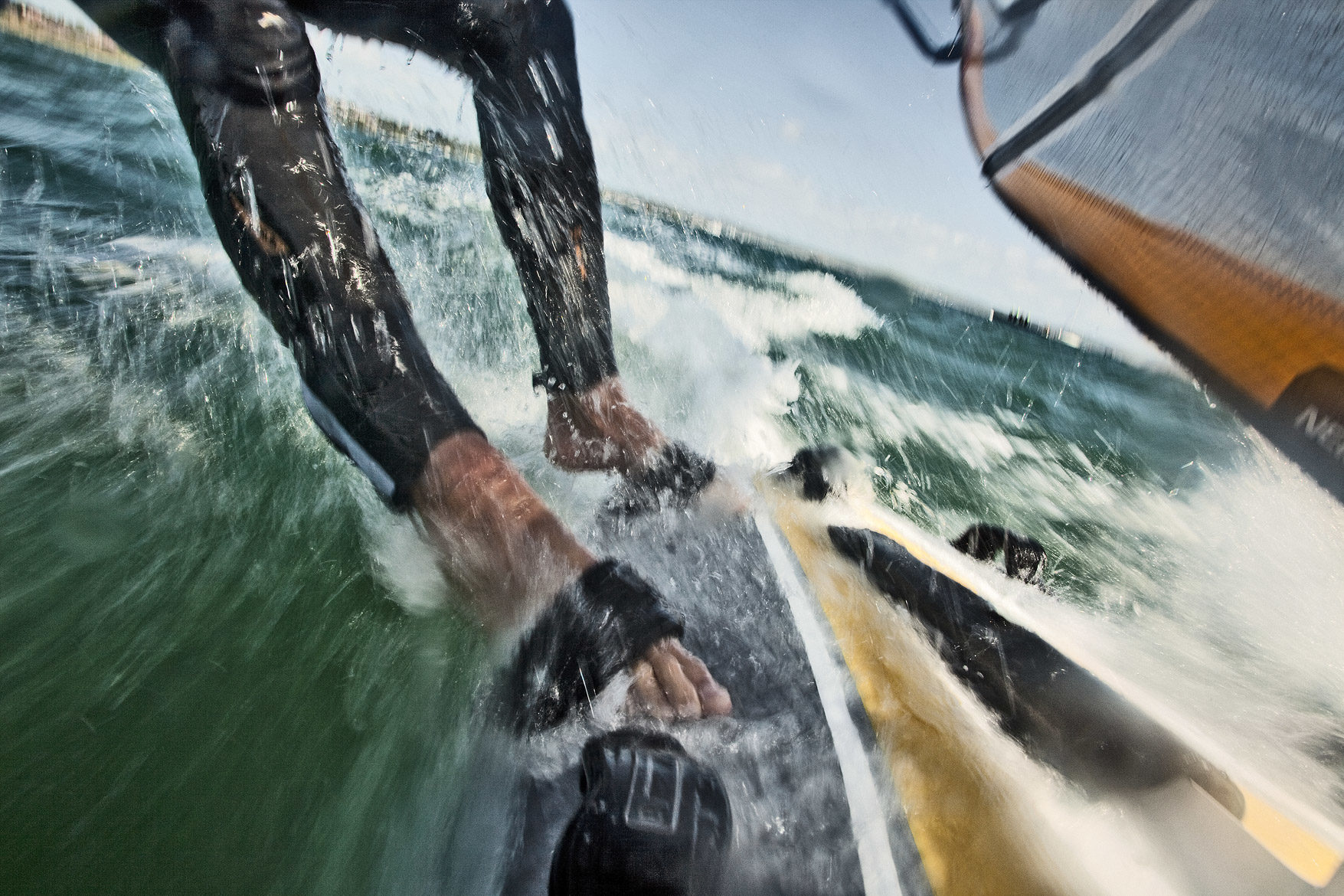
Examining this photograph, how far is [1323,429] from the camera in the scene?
0.88 metres

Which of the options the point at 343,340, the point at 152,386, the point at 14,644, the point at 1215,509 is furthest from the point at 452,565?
the point at 1215,509

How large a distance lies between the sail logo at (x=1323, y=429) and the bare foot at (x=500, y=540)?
905mm

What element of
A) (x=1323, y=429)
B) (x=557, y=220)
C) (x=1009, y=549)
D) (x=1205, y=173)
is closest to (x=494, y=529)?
(x=557, y=220)

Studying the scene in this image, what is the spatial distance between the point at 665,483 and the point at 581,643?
48 centimetres

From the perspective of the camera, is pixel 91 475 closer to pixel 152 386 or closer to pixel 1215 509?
pixel 152 386

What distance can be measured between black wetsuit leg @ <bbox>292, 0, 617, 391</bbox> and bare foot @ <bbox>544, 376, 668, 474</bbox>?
3 centimetres

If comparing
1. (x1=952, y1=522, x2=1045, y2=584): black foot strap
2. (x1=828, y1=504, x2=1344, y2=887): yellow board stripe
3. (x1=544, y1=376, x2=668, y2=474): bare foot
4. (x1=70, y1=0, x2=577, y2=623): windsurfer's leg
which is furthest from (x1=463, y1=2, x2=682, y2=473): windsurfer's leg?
(x1=828, y1=504, x2=1344, y2=887): yellow board stripe

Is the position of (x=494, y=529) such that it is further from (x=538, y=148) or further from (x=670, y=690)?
(x=538, y=148)

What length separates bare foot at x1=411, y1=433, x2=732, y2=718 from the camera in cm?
69

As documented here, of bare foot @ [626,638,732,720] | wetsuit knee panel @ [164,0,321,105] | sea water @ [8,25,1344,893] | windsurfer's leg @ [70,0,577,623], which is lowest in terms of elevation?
sea water @ [8,25,1344,893]

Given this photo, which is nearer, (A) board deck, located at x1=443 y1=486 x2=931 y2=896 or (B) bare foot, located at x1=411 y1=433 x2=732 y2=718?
(A) board deck, located at x1=443 y1=486 x2=931 y2=896

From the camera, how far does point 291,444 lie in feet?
3.73

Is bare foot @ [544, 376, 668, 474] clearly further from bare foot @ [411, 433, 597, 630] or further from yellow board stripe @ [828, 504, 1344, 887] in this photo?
yellow board stripe @ [828, 504, 1344, 887]

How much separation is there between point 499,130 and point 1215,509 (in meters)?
3.60
